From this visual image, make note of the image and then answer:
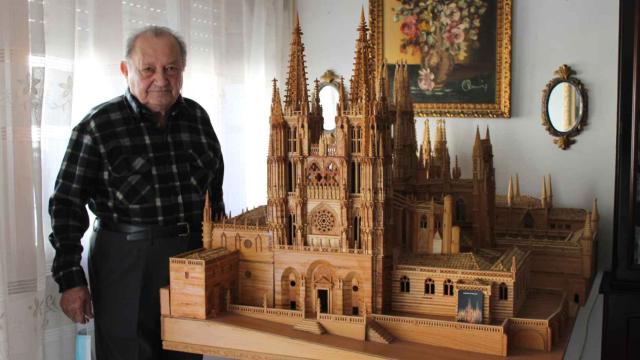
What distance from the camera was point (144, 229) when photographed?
3.89 meters

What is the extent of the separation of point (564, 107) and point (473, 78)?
899mm

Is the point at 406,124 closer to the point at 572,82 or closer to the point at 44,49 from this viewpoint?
the point at 572,82

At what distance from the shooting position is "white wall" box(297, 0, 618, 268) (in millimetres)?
5777

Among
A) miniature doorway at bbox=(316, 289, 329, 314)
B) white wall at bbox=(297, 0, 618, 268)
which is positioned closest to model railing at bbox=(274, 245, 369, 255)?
miniature doorway at bbox=(316, 289, 329, 314)

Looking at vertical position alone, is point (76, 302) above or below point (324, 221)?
below

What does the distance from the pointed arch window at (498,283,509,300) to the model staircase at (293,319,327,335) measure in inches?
39.1

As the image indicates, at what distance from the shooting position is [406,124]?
4.96 m

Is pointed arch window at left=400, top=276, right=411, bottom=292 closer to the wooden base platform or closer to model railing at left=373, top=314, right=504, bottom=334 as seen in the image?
model railing at left=373, top=314, right=504, bottom=334

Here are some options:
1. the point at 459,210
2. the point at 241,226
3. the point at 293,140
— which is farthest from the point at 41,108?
the point at 459,210

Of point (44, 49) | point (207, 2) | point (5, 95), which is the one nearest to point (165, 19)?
point (207, 2)

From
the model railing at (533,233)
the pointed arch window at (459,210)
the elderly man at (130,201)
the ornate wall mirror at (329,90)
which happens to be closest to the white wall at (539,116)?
the model railing at (533,233)

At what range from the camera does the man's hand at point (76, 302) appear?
150 inches

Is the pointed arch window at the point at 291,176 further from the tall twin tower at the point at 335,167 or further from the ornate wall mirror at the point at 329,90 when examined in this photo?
the ornate wall mirror at the point at 329,90

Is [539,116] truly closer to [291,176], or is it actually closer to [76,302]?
[291,176]
